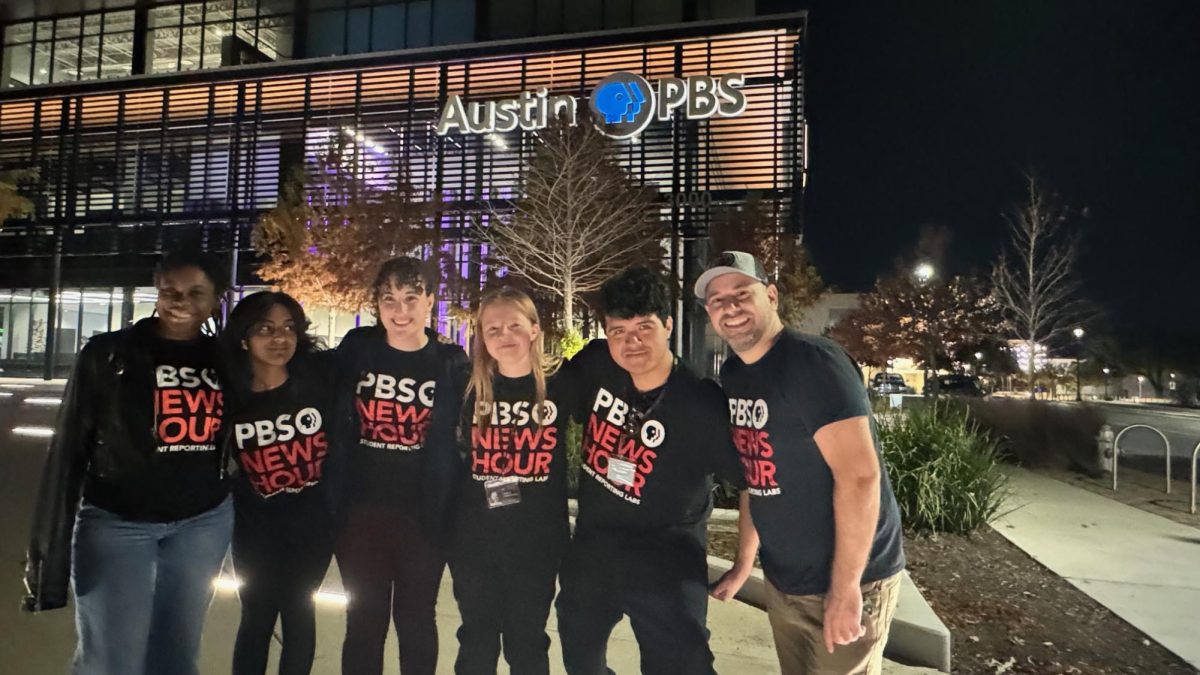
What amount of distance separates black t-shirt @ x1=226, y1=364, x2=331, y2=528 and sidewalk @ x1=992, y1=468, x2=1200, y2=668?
500 centimetres

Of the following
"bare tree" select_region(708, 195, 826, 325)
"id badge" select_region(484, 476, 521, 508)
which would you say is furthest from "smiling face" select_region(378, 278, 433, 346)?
"bare tree" select_region(708, 195, 826, 325)

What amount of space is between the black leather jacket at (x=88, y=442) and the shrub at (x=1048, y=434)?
11.2 meters

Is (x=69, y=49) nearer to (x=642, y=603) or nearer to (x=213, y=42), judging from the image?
(x=213, y=42)

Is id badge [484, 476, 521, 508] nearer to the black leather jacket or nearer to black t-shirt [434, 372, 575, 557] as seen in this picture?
black t-shirt [434, 372, 575, 557]

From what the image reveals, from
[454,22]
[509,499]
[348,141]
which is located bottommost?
[509,499]

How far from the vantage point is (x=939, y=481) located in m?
6.62

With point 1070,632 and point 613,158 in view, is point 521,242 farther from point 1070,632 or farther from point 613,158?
Result: point 1070,632

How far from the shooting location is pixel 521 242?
13.5m

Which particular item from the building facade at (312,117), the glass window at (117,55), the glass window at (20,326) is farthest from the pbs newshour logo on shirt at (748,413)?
the glass window at (20,326)

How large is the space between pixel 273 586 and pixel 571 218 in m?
10.8

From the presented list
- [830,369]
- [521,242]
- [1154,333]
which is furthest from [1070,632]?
[1154,333]

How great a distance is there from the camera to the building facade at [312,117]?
1905 centimetres

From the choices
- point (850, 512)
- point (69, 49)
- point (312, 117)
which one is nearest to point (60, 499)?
point (850, 512)

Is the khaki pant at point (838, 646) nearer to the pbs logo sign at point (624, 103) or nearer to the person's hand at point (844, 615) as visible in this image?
the person's hand at point (844, 615)
